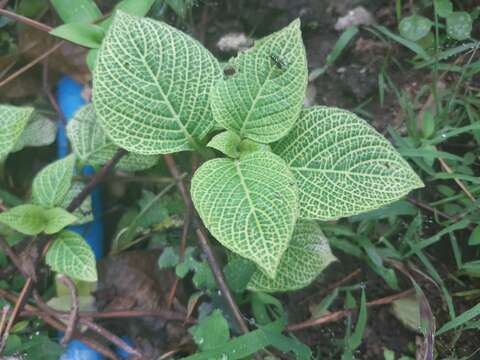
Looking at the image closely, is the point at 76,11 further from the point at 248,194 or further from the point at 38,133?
the point at 248,194

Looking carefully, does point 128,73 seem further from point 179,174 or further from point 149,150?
point 179,174

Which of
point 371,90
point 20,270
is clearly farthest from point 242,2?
point 20,270

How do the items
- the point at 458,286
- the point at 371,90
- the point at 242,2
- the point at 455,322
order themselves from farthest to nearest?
1. the point at 242,2
2. the point at 371,90
3. the point at 458,286
4. the point at 455,322

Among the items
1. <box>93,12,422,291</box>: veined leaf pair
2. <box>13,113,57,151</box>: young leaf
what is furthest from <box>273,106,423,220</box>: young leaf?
<box>13,113,57,151</box>: young leaf

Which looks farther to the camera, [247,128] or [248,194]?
[247,128]

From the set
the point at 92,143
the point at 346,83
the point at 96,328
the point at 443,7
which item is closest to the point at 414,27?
the point at 443,7

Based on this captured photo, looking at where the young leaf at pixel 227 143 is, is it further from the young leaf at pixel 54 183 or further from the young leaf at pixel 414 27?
the young leaf at pixel 414 27
